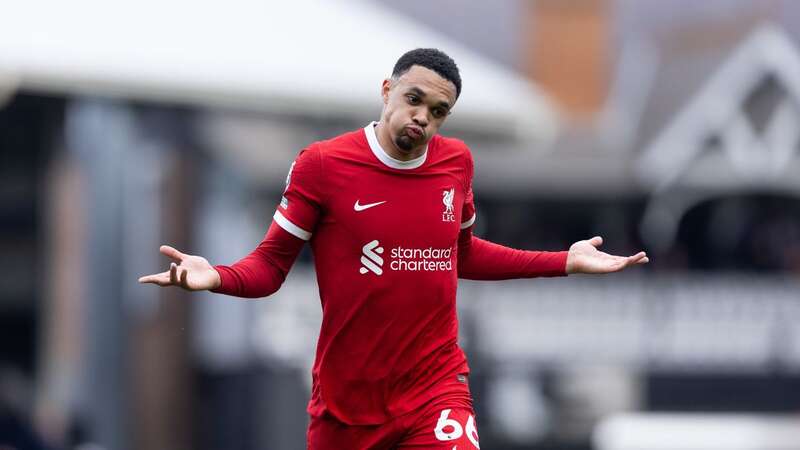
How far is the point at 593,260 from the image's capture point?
630 centimetres

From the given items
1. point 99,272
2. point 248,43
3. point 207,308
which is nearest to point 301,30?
point 248,43

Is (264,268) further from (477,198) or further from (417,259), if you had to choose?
(477,198)

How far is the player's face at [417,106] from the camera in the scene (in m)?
5.84

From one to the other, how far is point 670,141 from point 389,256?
18.4 m

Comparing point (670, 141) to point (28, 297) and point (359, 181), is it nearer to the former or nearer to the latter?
point (28, 297)

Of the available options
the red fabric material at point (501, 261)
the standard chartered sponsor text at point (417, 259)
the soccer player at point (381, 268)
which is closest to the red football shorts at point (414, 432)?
the soccer player at point (381, 268)

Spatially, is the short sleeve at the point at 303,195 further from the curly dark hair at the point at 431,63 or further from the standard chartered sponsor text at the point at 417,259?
the curly dark hair at the point at 431,63

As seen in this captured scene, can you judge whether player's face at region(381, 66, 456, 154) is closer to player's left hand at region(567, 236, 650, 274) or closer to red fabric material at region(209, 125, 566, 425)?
red fabric material at region(209, 125, 566, 425)

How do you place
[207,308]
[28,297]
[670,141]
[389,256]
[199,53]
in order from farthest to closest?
[28,297] → [670,141] → [207,308] → [199,53] → [389,256]

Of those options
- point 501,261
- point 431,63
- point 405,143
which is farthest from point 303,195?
point 501,261

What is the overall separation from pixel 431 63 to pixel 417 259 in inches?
29.2

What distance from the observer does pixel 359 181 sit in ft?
19.6

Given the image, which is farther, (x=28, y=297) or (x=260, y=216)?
(x=28, y=297)

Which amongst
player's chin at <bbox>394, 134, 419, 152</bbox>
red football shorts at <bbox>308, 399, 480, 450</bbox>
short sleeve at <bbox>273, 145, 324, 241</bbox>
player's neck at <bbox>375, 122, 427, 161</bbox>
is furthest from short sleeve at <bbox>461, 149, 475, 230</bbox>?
red football shorts at <bbox>308, 399, 480, 450</bbox>
